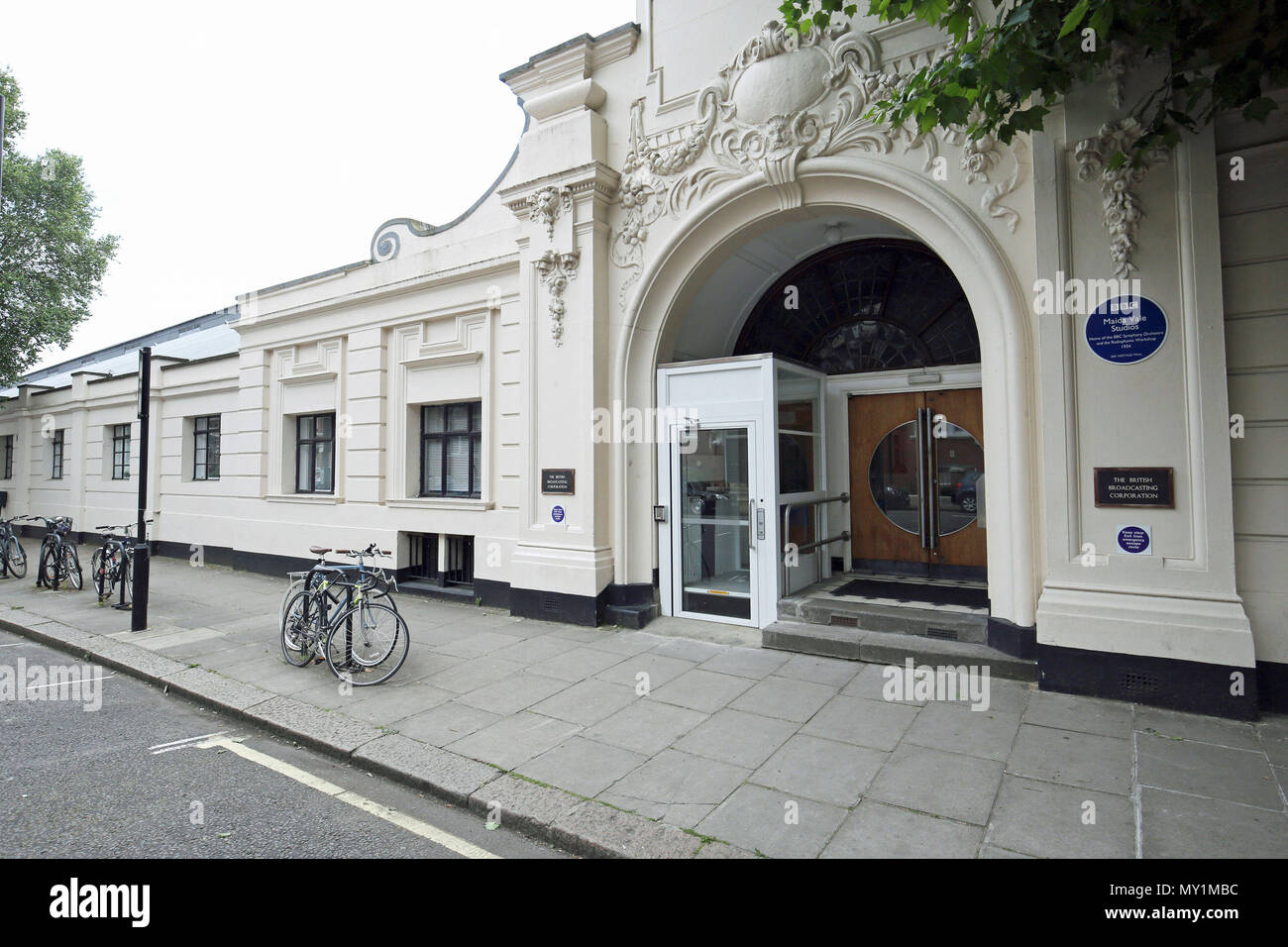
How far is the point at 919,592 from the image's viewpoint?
24.5 ft

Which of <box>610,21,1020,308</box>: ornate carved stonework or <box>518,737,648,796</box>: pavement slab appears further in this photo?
<box>610,21,1020,308</box>: ornate carved stonework

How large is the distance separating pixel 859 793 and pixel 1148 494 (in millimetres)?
3399

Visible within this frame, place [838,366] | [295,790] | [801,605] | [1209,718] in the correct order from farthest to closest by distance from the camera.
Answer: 1. [838,366]
2. [801,605]
3. [1209,718]
4. [295,790]

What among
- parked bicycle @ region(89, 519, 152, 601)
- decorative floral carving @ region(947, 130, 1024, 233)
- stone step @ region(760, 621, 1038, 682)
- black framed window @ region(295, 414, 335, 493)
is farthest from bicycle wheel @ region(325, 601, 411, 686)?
decorative floral carving @ region(947, 130, 1024, 233)

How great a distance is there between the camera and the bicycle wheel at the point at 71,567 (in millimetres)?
10930

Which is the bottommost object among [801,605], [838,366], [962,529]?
[801,605]

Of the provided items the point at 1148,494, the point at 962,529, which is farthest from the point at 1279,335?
the point at 962,529

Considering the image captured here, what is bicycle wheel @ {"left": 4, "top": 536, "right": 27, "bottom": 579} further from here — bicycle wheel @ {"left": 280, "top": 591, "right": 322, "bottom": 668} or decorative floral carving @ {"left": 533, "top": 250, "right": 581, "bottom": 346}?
decorative floral carving @ {"left": 533, "top": 250, "right": 581, "bottom": 346}

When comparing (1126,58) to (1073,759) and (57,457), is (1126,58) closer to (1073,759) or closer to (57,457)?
(1073,759)

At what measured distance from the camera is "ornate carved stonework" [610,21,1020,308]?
6.41 metres

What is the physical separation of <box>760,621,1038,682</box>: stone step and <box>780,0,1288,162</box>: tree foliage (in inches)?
159

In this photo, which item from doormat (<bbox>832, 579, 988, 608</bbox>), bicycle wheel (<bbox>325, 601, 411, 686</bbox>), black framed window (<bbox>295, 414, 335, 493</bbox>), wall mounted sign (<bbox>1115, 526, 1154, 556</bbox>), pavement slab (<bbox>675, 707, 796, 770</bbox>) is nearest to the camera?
pavement slab (<bbox>675, 707, 796, 770</bbox>)

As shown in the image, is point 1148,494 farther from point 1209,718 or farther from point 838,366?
point 838,366

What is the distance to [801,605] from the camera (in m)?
7.12
